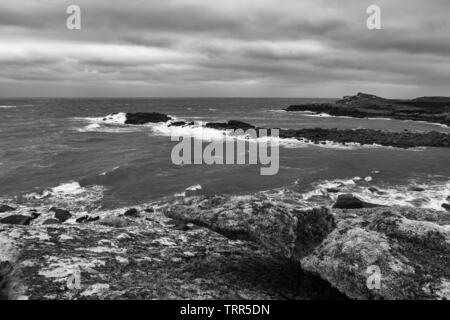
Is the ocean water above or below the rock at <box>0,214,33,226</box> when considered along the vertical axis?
above

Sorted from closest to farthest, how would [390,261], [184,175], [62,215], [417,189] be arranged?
[390,261]
[62,215]
[417,189]
[184,175]

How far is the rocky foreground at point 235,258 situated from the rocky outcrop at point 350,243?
17mm

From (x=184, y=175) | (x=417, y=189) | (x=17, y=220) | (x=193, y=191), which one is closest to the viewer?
(x=17, y=220)

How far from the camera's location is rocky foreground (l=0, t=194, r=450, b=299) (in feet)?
17.8

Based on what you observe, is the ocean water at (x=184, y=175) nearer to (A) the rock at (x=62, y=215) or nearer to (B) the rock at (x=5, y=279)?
(A) the rock at (x=62, y=215)

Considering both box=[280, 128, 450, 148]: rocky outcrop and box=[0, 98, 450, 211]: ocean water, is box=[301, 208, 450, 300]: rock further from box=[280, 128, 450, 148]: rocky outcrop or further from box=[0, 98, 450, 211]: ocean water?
box=[280, 128, 450, 148]: rocky outcrop

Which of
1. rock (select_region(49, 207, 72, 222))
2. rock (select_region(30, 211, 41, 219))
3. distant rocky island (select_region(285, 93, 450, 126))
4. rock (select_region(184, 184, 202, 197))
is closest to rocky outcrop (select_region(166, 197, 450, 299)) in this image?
rock (select_region(49, 207, 72, 222))

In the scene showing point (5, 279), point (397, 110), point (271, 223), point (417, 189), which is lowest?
point (417, 189)

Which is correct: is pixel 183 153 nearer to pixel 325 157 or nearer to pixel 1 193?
pixel 325 157

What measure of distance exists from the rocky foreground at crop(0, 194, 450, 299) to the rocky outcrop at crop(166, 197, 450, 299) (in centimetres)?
2

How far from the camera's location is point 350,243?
6.03 metres

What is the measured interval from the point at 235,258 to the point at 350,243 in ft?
6.72

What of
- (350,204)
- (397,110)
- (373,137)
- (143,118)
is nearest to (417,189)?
(350,204)

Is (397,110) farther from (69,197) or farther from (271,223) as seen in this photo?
(271,223)
